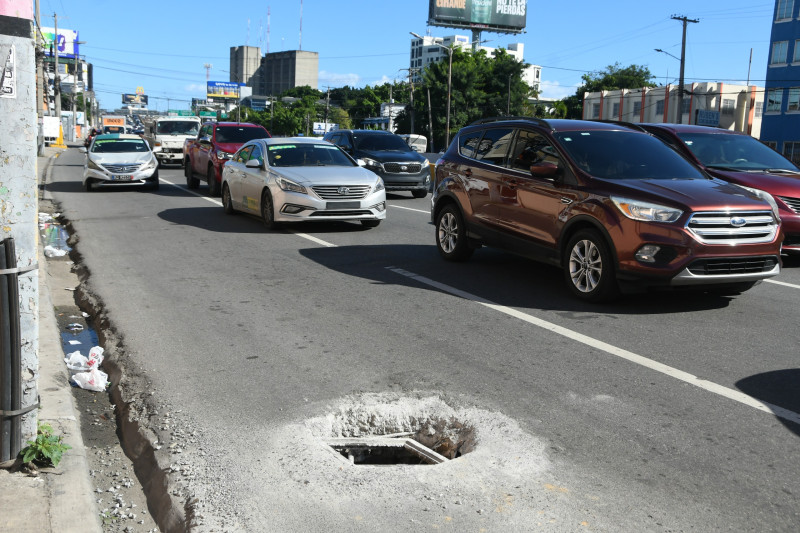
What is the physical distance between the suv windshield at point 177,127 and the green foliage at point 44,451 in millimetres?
33005

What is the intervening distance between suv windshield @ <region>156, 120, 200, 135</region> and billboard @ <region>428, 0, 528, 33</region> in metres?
69.2

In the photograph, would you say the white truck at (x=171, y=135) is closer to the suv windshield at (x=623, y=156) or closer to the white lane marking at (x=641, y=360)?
the suv windshield at (x=623, y=156)

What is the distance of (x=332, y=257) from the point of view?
10.8 metres

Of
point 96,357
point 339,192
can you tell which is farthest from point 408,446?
point 339,192

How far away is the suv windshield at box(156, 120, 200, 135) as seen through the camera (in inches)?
1401

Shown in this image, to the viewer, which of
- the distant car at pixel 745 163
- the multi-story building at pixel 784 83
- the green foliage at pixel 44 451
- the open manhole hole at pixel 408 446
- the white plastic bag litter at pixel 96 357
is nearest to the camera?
the green foliage at pixel 44 451

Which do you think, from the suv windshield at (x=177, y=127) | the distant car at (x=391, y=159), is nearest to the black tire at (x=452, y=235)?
the distant car at (x=391, y=159)

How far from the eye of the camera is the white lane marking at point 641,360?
4965 mm

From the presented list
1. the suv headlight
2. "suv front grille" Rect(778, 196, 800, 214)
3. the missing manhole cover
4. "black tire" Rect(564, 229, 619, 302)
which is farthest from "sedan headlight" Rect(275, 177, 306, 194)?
the missing manhole cover

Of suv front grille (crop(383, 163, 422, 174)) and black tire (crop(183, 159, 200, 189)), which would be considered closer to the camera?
suv front grille (crop(383, 163, 422, 174))

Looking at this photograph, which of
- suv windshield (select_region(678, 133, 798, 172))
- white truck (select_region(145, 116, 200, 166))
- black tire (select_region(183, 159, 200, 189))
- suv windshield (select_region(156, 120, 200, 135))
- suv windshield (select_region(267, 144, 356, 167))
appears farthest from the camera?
suv windshield (select_region(156, 120, 200, 135))

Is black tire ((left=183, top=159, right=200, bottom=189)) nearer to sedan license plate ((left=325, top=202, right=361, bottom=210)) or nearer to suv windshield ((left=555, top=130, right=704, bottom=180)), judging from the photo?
sedan license plate ((left=325, top=202, right=361, bottom=210))

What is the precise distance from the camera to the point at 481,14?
102188mm

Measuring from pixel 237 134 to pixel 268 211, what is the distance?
9780mm
